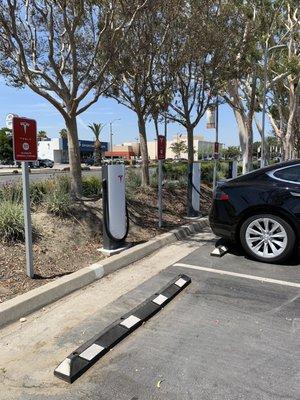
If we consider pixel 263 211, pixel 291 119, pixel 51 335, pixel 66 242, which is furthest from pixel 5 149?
pixel 51 335

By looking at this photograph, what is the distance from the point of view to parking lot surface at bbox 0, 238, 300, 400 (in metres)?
3.02

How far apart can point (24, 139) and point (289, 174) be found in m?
3.74

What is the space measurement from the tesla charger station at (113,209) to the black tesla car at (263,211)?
4.77 feet

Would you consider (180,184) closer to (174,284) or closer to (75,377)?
(174,284)

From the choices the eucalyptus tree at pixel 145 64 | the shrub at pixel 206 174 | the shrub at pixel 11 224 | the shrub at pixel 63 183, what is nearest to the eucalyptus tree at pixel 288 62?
the shrub at pixel 206 174

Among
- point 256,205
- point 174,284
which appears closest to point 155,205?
point 256,205

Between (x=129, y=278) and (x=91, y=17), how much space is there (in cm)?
542

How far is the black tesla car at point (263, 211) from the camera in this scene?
594 centimetres

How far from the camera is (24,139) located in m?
4.73

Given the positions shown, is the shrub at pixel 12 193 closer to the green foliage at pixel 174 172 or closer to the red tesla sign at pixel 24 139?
the red tesla sign at pixel 24 139

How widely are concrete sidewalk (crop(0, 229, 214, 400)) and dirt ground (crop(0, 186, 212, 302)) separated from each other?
19.7 inches

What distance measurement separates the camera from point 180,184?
40.6ft

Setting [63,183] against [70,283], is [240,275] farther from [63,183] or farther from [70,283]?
[63,183]

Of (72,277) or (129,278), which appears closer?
(72,277)
